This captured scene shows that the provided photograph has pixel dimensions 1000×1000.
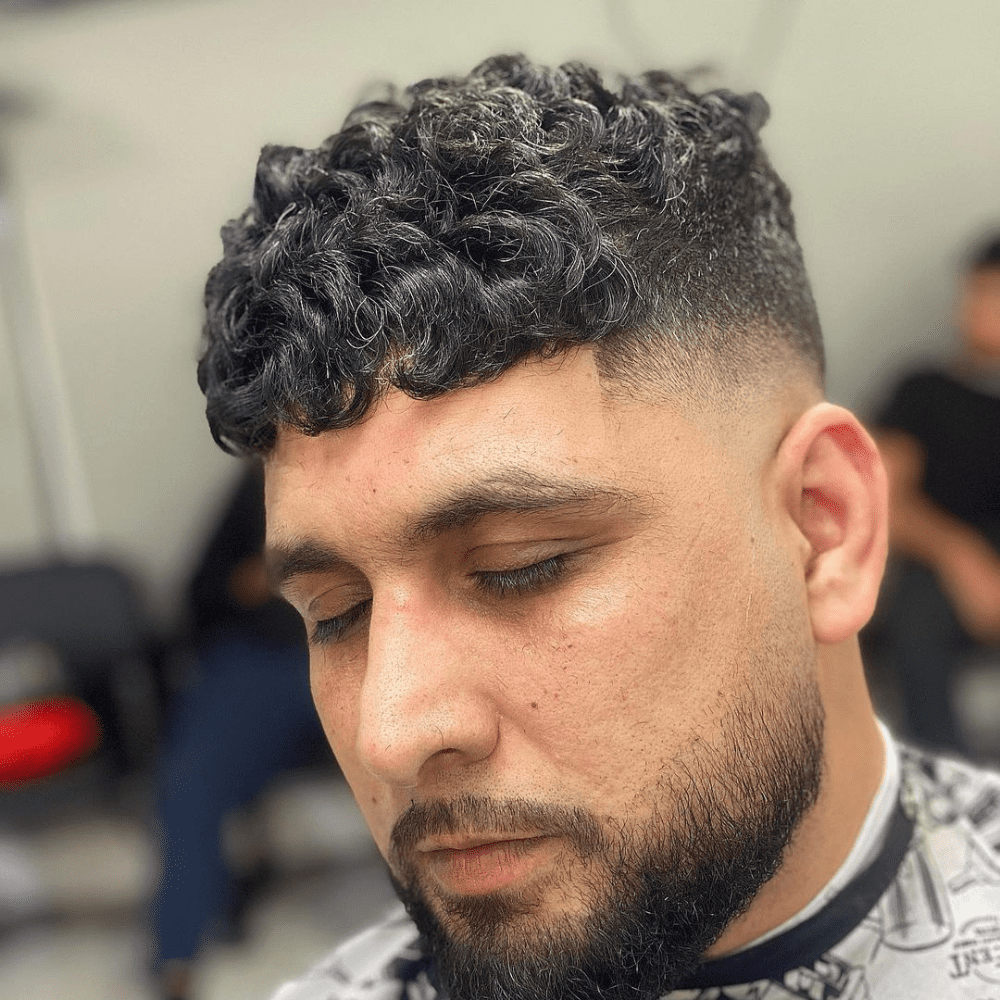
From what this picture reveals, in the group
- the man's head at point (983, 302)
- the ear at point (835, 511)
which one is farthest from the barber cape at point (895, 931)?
the man's head at point (983, 302)

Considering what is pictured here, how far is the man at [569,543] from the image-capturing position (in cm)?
84

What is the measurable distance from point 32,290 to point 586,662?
2.85 meters

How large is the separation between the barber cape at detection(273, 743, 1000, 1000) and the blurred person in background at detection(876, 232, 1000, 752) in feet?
5.71

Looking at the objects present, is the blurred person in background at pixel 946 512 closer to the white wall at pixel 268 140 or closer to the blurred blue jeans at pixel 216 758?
the white wall at pixel 268 140

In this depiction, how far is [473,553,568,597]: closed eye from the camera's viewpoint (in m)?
0.86

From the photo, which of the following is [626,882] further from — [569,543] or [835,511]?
[835,511]


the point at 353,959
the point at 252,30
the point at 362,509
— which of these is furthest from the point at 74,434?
the point at 362,509

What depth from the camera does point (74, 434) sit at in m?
3.31

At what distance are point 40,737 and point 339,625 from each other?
1994 mm

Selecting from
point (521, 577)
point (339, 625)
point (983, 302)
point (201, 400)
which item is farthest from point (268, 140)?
point (521, 577)

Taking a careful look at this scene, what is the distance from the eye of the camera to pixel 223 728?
2.64 metres

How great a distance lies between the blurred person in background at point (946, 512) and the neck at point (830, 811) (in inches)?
71.3

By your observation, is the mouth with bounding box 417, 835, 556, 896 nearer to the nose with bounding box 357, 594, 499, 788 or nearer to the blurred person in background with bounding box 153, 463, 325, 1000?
the nose with bounding box 357, 594, 499, 788

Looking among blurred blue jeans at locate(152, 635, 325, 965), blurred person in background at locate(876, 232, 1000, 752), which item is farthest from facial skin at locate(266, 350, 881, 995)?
blurred person in background at locate(876, 232, 1000, 752)
